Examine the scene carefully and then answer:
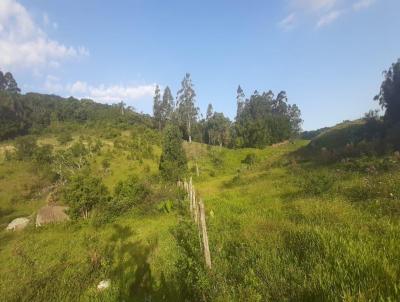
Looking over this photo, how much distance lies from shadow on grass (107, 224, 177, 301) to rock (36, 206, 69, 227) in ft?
27.1

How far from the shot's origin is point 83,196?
53.9ft

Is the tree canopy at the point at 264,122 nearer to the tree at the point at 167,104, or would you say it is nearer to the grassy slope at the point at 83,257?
the tree at the point at 167,104

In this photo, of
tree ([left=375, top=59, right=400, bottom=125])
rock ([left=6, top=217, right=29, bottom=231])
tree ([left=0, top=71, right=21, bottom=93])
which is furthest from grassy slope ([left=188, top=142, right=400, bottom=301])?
tree ([left=0, top=71, right=21, bottom=93])

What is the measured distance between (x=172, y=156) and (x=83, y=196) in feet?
43.9

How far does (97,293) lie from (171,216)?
7218mm

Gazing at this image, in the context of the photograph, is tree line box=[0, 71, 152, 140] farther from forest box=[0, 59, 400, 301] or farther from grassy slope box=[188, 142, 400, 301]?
grassy slope box=[188, 142, 400, 301]

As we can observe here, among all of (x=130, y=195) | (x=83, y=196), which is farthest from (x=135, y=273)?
(x=130, y=195)

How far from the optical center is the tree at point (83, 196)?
16.4 meters

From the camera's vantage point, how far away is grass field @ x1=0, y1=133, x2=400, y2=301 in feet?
15.5

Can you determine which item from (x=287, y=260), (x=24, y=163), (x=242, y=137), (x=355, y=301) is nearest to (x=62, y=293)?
(x=287, y=260)

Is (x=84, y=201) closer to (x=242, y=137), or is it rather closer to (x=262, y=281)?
(x=262, y=281)

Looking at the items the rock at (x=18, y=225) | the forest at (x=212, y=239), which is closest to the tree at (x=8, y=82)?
the forest at (x=212, y=239)

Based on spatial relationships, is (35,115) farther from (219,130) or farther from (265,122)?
(265,122)

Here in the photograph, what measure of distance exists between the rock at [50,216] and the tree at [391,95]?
40777mm
